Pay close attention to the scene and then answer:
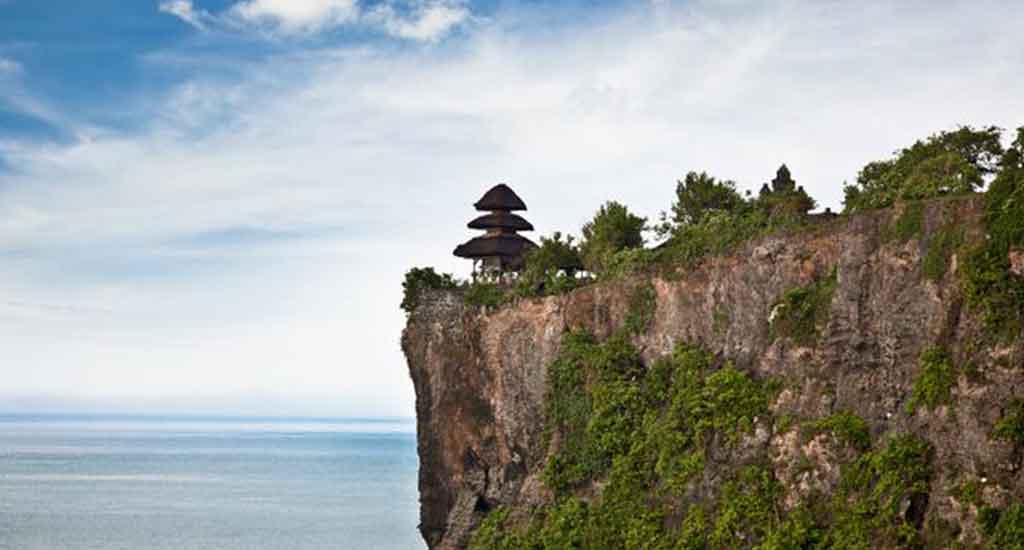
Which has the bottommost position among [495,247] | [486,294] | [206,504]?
[206,504]

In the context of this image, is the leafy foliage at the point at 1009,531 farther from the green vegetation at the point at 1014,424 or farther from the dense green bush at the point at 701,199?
the dense green bush at the point at 701,199

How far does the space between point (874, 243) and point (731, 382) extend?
6816mm

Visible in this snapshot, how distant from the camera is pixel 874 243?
3394 centimetres

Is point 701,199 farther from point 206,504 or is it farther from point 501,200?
point 206,504

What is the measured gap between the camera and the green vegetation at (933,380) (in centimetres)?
3100

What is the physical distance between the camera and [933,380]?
A: 1233 inches

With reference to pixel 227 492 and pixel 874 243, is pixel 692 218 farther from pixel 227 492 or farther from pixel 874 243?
pixel 227 492

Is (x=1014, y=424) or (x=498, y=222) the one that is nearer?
(x=1014, y=424)

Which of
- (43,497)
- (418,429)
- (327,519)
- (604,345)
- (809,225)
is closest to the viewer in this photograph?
(809,225)

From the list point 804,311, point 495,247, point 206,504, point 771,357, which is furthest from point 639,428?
point 206,504

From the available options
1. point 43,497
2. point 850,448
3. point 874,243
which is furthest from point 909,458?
point 43,497

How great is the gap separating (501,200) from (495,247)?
1.98m

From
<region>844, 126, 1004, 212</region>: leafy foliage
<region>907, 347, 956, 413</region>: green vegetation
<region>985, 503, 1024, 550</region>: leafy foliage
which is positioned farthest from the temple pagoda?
<region>985, 503, 1024, 550</region>: leafy foliage

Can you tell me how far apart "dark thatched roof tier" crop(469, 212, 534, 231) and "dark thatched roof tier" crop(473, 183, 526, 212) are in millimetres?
276
